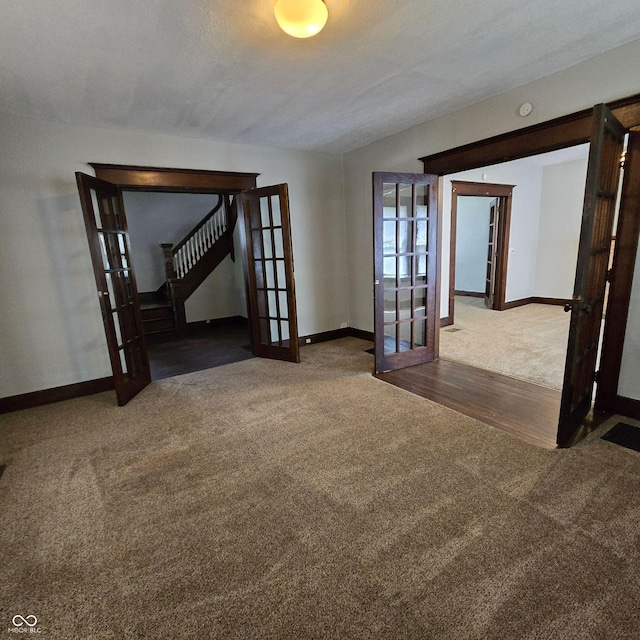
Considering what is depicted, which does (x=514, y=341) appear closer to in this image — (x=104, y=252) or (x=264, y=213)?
(x=264, y=213)

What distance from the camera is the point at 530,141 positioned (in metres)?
2.84

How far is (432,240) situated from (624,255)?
168cm

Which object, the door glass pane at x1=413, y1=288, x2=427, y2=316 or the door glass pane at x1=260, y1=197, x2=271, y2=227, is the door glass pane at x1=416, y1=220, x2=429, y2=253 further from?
the door glass pane at x1=260, y1=197, x2=271, y2=227

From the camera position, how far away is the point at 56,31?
1891mm

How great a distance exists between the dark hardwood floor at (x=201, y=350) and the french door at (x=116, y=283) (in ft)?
1.59

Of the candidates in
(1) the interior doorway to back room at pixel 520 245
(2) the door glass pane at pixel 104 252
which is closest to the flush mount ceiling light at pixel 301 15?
(2) the door glass pane at pixel 104 252

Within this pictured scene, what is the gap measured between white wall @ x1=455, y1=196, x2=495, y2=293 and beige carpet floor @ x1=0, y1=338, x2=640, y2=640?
606 centimetres

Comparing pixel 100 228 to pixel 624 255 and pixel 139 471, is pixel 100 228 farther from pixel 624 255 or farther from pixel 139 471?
pixel 624 255

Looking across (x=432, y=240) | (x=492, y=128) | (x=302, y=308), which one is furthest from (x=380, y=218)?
(x=302, y=308)

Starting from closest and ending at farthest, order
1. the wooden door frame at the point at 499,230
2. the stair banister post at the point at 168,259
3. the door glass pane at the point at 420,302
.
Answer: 1. the door glass pane at the point at 420,302
2. the wooden door frame at the point at 499,230
3. the stair banister post at the point at 168,259

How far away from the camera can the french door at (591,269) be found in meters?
2.00

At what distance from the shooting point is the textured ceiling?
1828mm

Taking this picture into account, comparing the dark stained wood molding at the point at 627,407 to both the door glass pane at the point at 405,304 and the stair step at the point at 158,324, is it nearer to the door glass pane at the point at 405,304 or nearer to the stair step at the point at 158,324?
the door glass pane at the point at 405,304

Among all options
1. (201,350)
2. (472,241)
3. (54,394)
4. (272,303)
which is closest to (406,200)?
(272,303)
